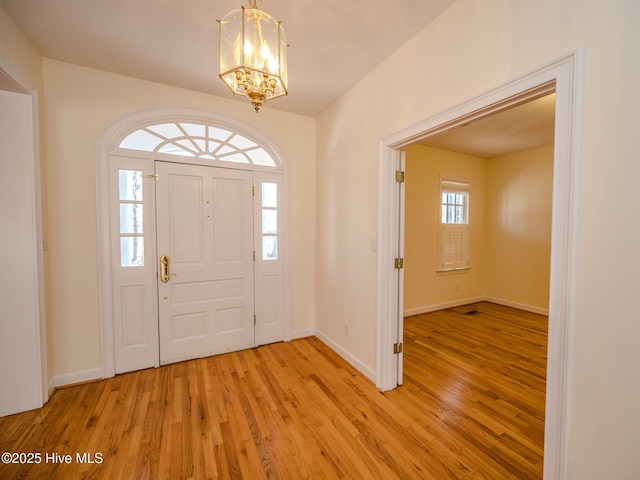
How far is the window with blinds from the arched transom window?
10.4 ft

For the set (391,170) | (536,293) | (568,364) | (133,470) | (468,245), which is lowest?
(133,470)

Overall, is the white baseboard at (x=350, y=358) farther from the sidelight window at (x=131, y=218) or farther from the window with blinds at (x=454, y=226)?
the window with blinds at (x=454, y=226)

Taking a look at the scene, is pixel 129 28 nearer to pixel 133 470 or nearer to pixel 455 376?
pixel 133 470

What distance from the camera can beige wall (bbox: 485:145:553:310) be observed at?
4.35 m

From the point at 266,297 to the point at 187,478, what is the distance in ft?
6.06

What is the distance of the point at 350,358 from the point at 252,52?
8.75 feet

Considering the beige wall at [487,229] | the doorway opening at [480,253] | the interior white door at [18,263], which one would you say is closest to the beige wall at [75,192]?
the interior white door at [18,263]

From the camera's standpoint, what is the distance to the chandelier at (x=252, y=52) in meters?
1.21

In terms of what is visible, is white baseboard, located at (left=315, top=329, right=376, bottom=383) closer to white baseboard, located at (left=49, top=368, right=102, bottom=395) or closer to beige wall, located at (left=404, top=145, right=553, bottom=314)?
beige wall, located at (left=404, top=145, right=553, bottom=314)

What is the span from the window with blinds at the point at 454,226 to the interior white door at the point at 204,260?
3.34 meters

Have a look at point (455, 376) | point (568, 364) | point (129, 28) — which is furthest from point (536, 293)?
point (129, 28)

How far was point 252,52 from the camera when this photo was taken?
3.97 ft

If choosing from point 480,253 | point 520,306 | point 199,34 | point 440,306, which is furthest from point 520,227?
point 199,34

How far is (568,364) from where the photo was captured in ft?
3.91
